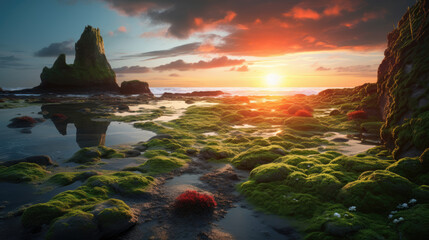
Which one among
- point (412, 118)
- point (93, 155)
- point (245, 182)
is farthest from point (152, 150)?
point (412, 118)

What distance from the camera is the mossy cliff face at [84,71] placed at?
87.9 m

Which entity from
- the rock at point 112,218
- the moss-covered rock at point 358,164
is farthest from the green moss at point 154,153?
the moss-covered rock at point 358,164

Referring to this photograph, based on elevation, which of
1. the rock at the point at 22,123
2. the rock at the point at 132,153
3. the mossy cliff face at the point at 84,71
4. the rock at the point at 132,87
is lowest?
the rock at the point at 132,153

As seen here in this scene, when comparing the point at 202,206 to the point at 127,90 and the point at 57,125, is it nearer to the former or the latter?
the point at 57,125

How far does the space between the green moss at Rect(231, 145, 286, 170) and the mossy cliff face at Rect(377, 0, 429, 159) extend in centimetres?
673

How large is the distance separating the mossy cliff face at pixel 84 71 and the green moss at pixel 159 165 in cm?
9182

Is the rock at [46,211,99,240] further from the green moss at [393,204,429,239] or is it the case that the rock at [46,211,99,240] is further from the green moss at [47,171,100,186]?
the green moss at [393,204,429,239]

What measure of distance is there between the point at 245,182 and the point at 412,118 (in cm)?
997

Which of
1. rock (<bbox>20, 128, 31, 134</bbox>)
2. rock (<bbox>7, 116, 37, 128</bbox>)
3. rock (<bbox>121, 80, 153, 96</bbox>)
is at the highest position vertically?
rock (<bbox>121, 80, 153, 96</bbox>)

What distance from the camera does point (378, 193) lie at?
856cm

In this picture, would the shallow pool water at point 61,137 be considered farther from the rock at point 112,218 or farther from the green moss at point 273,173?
the green moss at point 273,173

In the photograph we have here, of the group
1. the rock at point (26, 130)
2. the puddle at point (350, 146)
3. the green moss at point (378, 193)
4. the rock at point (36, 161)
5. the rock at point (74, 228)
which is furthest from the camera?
the rock at point (26, 130)

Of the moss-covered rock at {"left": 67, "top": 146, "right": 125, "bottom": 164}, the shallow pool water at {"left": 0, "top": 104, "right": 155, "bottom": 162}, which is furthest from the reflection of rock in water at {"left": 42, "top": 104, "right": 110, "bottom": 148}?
the moss-covered rock at {"left": 67, "top": 146, "right": 125, "bottom": 164}

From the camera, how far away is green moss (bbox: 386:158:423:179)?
382 inches
